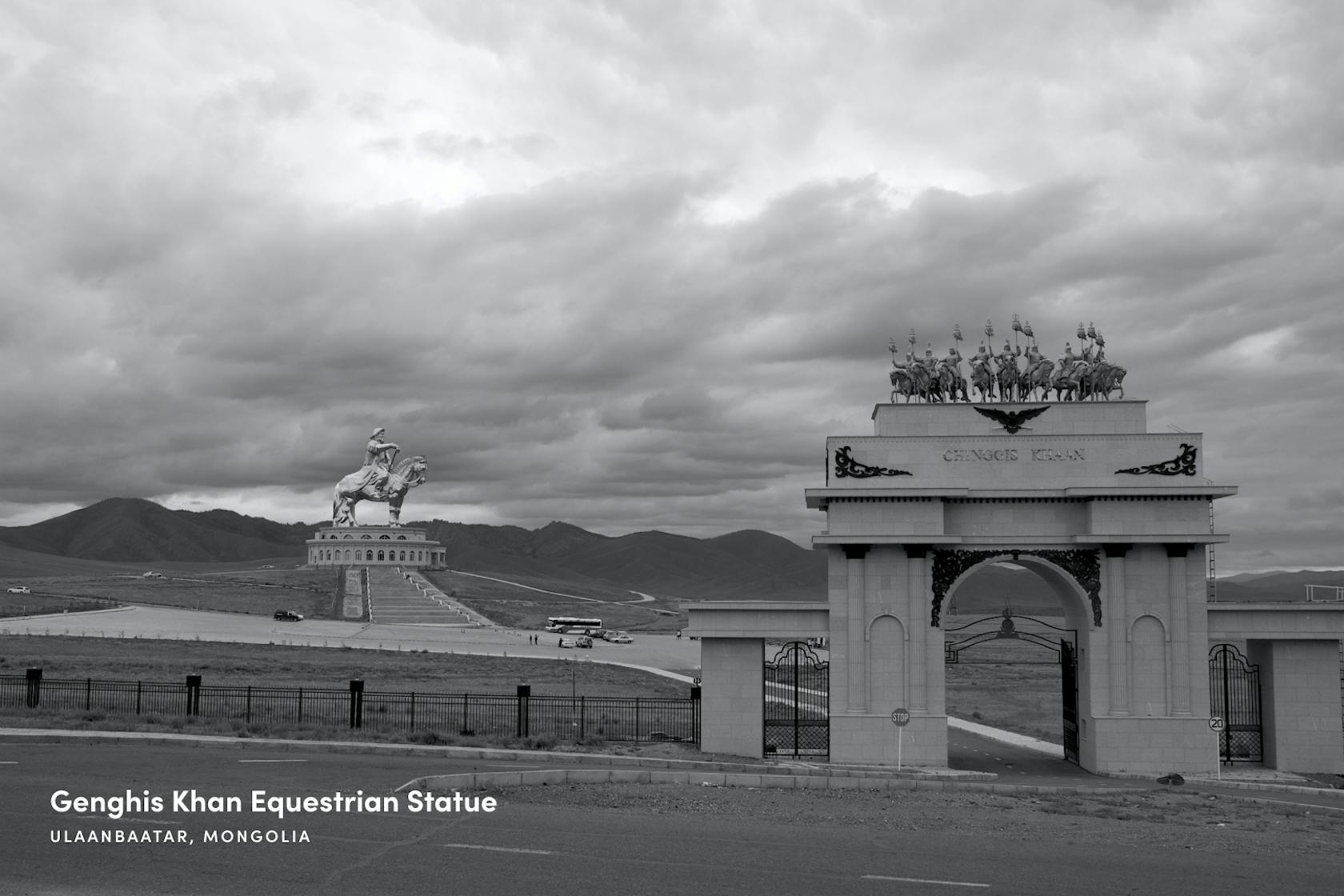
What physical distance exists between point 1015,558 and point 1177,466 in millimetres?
4688

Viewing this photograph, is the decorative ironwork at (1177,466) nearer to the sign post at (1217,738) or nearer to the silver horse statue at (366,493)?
the sign post at (1217,738)

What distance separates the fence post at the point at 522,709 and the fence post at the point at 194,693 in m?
9.09

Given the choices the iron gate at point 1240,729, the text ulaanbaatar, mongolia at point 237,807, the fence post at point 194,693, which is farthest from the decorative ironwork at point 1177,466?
the fence post at point 194,693

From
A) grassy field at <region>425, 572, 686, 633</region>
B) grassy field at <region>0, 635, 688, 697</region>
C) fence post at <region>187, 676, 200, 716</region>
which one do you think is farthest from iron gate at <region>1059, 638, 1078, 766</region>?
grassy field at <region>425, 572, 686, 633</region>

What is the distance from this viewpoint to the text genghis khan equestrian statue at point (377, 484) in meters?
127

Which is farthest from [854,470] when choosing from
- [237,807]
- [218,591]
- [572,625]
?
[218,591]

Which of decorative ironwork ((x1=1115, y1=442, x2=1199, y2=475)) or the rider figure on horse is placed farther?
the rider figure on horse

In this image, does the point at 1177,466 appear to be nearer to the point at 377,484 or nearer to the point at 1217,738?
the point at 1217,738

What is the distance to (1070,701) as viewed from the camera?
30.6 meters

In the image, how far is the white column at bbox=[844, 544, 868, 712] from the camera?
93.8 ft

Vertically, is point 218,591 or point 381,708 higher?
point 218,591

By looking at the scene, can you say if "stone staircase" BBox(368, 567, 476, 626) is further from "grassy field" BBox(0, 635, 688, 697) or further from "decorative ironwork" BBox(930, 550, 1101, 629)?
"decorative ironwork" BBox(930, 550, 1101, 629)

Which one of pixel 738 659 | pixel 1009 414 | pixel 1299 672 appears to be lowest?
pixel 1299 672

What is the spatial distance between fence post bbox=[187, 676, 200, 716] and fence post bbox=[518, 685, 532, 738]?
9094mm
